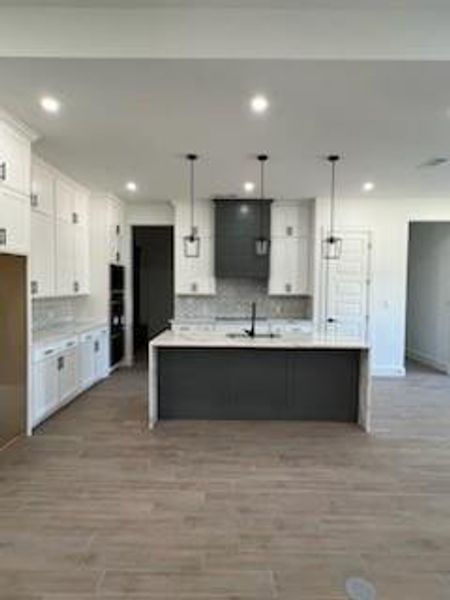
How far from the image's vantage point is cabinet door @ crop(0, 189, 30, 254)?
13.2 feet

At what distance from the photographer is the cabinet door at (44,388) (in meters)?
4.69

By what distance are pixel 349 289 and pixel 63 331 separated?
4.41 m

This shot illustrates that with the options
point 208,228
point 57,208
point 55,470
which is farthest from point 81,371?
point 208,228

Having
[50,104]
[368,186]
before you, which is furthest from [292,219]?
[50,104]

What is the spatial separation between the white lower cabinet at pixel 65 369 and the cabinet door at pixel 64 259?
0.68 meters

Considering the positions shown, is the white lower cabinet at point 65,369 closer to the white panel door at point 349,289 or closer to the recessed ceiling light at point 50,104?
the recessed ceiling light at point 50,104

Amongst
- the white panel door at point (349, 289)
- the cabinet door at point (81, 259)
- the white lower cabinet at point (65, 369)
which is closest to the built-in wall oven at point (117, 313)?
the white lower cabinet at point (65, 369)

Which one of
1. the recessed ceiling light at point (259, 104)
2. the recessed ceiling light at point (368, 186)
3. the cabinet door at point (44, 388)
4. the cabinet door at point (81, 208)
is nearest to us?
the recessed ceiling light at point (259, 104)

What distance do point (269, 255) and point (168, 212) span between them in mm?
1961

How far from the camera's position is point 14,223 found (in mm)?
4223

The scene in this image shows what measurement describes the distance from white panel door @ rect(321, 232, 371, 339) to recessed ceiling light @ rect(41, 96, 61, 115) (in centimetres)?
491

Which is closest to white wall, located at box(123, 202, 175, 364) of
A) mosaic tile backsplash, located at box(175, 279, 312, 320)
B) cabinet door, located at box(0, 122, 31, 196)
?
mosaic tile backsplash, located at box(175, 279, 312, 320)

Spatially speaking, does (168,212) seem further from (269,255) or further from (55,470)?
(55,470)

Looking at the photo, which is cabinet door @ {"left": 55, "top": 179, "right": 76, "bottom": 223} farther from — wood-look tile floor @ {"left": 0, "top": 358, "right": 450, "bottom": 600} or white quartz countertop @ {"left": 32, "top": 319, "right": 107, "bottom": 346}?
wood-look tile floor @ {"left": 0, "top": 358, "right": 450, "bottom": 600}
